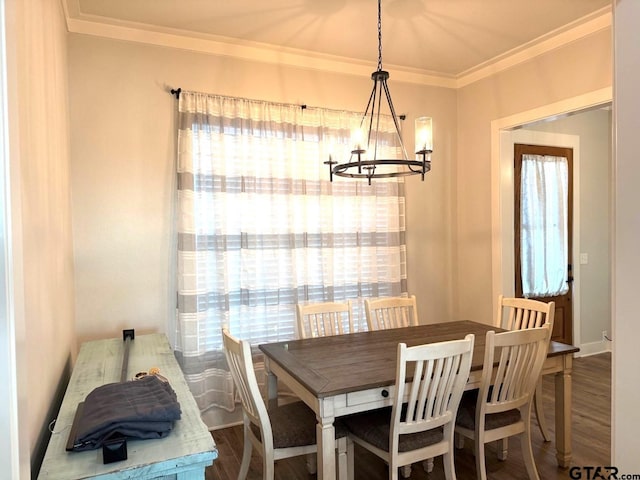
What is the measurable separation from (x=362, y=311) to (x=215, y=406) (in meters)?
1.40

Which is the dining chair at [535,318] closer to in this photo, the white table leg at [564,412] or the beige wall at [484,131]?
the white table leg at [564,412]

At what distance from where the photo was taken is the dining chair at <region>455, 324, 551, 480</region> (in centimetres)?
212

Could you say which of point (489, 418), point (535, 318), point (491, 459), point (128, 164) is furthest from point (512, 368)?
point (128, 164)

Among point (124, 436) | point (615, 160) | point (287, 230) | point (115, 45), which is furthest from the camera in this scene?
point (287, 230)

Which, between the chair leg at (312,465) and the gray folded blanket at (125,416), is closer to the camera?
the gray folded blanket at (125,416)

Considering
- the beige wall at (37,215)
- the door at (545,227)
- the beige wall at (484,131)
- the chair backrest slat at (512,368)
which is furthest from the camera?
the door at (545,227)

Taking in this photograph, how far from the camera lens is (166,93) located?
313 cm

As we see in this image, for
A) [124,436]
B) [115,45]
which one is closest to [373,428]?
[124,436]

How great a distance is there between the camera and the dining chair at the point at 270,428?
6.55ft

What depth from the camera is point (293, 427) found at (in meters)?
2.19

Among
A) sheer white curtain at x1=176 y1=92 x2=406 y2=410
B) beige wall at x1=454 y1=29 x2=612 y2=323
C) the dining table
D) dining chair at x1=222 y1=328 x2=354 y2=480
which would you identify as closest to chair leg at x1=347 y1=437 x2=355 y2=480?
dining chair at x1=222 y1=328 x2=354 y2=480

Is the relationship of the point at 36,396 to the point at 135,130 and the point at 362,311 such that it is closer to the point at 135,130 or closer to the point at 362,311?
the point at 135,130

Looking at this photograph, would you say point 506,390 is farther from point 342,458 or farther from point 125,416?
point 125,416

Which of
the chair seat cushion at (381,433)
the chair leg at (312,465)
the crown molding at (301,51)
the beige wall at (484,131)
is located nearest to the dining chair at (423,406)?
the chair seat cushion at (381,433)
